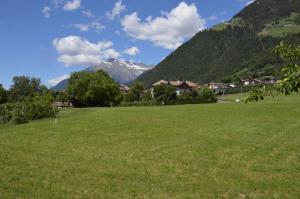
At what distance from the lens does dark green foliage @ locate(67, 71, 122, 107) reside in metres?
109

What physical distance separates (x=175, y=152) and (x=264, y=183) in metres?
7.47

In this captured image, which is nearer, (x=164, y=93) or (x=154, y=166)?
(x=154, y=166)

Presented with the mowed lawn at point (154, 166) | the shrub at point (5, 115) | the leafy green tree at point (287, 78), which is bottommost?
the mowed lawn at point (154, 166)

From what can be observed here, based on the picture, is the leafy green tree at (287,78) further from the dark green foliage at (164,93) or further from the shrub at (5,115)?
the dark green foliage at (164,93)

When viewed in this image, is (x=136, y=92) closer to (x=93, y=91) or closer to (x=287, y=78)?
(x=93, y=91)

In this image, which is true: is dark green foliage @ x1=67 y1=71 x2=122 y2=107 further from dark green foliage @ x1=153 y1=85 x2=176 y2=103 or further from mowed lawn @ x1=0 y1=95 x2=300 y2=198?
mowed lawn @ x1=0 y1=95 x2=300 y2=198

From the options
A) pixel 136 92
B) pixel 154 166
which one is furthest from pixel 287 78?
pixel 136 92

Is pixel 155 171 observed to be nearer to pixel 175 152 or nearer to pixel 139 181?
pixel 139 181

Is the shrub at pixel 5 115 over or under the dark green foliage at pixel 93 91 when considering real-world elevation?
under

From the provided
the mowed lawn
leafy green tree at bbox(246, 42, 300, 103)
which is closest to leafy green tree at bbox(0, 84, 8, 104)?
the mowed lawn

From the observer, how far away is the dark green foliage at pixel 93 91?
108562 millimetres

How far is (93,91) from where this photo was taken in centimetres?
10838

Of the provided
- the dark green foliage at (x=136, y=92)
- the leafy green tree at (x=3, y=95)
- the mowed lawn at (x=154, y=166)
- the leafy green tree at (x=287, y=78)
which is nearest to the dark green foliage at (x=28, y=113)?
the mowed lawn at (x=154, y=166)

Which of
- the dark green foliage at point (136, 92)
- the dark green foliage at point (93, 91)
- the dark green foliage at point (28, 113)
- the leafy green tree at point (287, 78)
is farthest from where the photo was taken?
the dark green foliage at point (136, 92)
